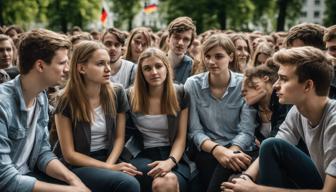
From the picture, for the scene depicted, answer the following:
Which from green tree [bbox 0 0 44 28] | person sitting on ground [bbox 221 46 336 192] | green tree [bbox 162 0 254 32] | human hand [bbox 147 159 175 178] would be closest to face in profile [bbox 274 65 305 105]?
person sitting on ground [bbox 221 46 336 192]

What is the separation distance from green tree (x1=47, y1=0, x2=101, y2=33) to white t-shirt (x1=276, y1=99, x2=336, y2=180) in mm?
31379

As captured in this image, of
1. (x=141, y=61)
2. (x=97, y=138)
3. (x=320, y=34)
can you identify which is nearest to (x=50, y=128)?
(x=97, y=138)

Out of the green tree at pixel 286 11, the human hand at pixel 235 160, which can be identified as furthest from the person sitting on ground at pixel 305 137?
the green tree at pixel 286 11

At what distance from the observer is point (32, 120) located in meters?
3.55

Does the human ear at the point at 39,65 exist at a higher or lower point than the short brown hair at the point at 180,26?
lower

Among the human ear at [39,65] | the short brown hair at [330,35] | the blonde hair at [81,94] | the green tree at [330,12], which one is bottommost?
the green tree at [330,12]

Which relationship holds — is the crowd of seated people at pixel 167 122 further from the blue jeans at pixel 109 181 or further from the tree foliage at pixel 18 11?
the tree foliage at pixel 18 11

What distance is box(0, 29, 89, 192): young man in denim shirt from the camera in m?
3.21

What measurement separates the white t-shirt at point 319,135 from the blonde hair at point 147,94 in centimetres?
113

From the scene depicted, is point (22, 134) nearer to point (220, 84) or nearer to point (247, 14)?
point (220, 84)

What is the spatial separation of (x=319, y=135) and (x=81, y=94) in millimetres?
1983

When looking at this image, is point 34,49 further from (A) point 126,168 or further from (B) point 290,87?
(B) point 290,87

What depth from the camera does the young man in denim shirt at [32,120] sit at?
126 inches

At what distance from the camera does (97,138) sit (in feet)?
13.5
